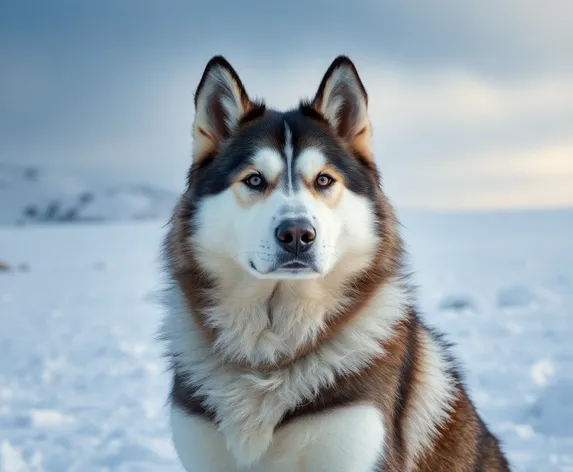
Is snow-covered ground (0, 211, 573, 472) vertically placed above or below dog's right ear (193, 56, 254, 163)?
below

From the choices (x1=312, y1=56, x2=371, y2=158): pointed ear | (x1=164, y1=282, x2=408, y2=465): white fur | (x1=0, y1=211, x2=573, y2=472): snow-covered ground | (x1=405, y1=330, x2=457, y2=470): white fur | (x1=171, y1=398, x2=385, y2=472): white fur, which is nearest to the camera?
(x1=171, y1=398, x2=385, y2=472): white fur

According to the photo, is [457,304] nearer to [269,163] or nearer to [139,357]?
[139,357]

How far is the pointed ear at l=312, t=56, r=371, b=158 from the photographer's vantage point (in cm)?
342

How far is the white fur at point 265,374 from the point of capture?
2.90 meters

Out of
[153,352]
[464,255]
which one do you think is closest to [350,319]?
[153,352]

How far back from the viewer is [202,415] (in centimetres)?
302

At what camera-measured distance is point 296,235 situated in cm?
290

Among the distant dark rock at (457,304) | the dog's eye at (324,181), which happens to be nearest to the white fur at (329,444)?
the dog's eye at (324,181)

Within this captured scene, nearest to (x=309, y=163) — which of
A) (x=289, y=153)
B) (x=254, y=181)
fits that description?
(x=289, y=153)

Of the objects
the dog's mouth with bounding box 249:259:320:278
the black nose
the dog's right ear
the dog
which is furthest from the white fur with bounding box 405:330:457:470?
the dog's right ear

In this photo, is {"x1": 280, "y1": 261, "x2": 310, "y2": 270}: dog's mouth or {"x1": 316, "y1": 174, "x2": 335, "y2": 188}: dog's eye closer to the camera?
{"x1": 280, "y1": 261, "x2": 310, "y2": 270}: dog's mouth

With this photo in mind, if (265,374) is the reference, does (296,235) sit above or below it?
above

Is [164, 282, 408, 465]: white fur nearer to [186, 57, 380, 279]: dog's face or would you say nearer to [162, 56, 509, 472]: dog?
[162, 56, 509, 472]: dog

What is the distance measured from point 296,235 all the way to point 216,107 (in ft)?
3.23
